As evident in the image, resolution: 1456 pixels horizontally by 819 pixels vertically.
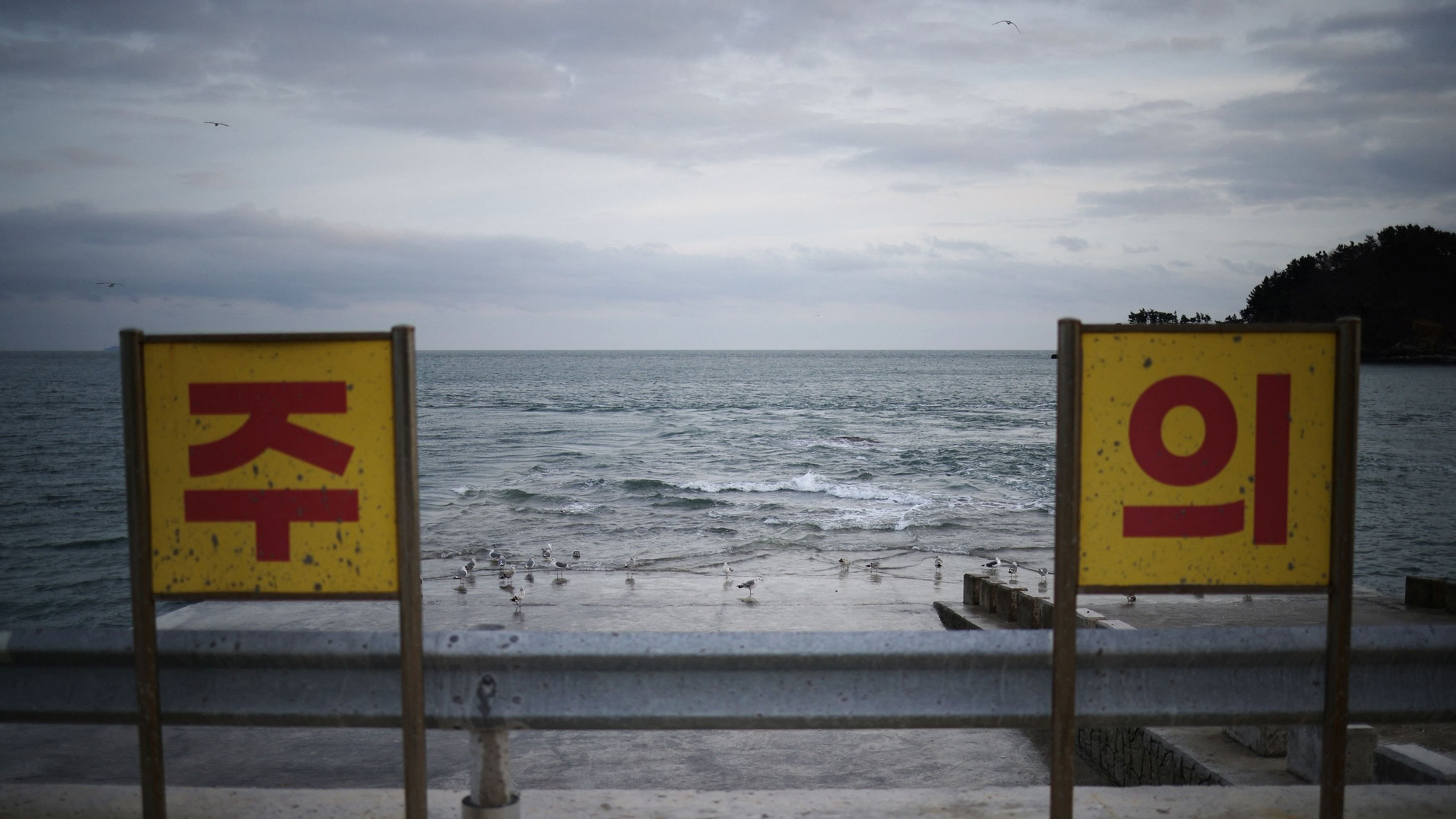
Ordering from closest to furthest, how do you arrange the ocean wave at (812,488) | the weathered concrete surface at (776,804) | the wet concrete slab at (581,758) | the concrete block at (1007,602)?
the weathered concrete surface at (776,804)
the wet concrete slab at (581,758)
the concrete block at (1007,602)
the ocean wave at (812,488)

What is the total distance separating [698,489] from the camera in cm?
2622

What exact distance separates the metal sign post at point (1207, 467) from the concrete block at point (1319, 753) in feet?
6.18

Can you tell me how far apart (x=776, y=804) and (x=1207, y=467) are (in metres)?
1.93

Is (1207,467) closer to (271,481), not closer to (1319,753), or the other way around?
(1319,753)

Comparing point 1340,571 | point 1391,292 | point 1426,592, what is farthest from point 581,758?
point 1391,292

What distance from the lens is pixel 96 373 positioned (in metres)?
A: 134

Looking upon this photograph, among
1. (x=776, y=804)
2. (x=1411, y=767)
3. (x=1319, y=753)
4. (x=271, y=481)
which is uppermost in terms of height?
(x=271, y=481)

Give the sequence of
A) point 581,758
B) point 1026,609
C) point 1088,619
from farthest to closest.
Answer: point 1026,609 < point 1088,619 < point 581,758

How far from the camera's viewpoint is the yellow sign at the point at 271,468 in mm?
2920

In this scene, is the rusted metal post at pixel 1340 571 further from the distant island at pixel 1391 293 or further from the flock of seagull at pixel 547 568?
the distant island at pixel 1391 293

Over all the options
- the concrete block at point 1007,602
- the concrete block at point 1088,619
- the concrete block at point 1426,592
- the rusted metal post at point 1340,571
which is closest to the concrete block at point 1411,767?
the rusted metal post at point 1340,571

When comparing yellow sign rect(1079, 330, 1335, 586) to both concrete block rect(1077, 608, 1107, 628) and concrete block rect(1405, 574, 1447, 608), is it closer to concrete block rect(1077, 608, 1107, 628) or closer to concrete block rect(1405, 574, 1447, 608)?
concrete block rect(1077, 608, 1107, 628)

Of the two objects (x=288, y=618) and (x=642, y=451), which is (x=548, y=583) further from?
(x=642, y=451)

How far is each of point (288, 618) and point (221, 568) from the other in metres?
8.74
